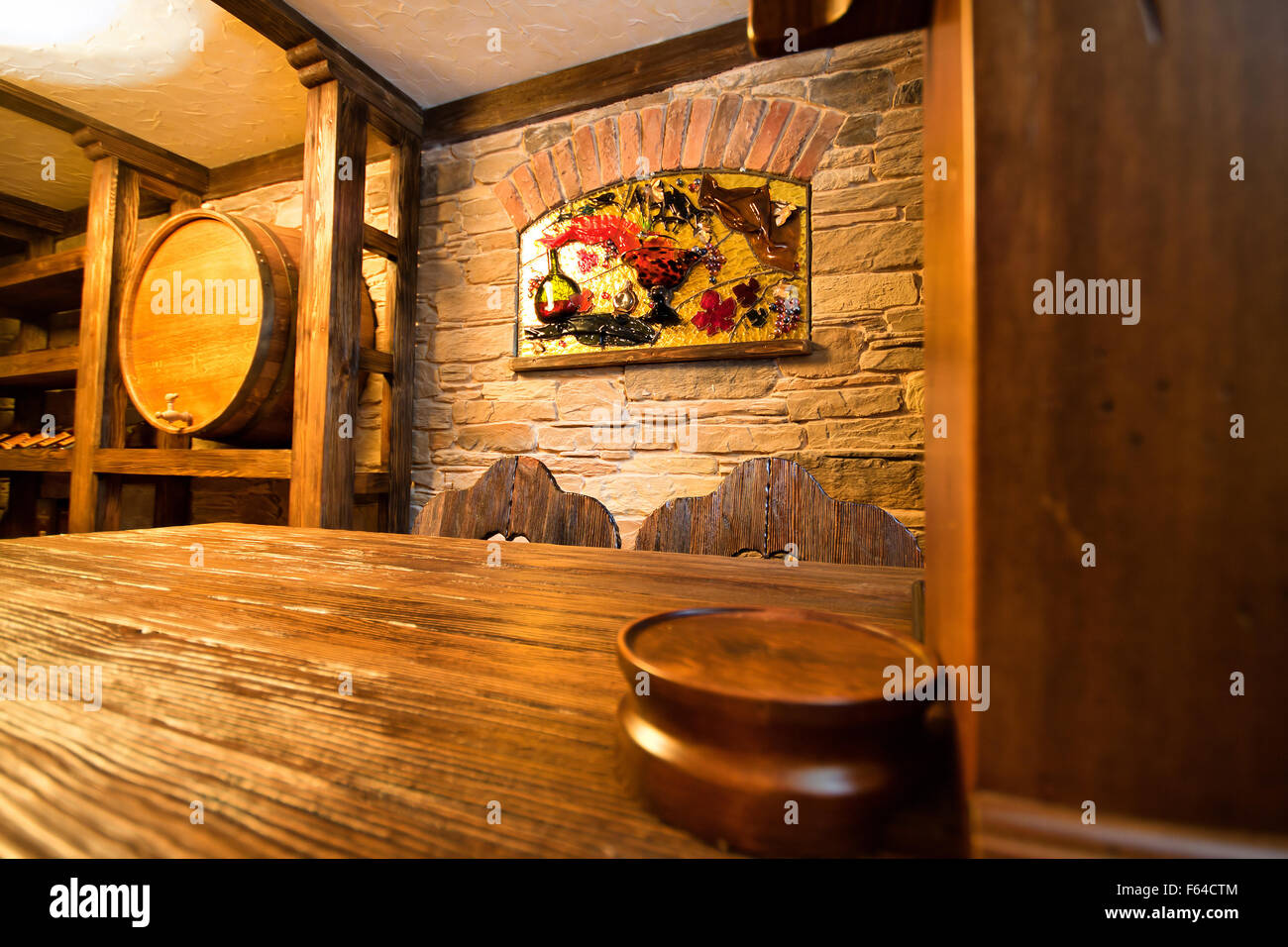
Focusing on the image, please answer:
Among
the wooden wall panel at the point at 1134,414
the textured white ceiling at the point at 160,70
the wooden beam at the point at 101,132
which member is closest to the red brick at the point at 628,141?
the textured white ceiling at the point at 160,70

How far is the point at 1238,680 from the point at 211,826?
40 cm

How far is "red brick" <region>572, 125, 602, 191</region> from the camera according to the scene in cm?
231

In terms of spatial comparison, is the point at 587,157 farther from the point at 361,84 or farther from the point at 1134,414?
the point at 1134,414

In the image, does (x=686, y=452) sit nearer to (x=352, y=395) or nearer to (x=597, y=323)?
(x=597, y=323)

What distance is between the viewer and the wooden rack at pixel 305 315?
220 centimetres

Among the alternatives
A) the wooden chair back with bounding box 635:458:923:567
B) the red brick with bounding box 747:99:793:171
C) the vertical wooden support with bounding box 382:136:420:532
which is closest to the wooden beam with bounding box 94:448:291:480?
the vertical wooden support with bounding box 382:136:420:532

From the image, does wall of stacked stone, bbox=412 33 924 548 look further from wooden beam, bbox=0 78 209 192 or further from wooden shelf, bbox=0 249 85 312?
wooden shelf, bbox=0 249 85 312

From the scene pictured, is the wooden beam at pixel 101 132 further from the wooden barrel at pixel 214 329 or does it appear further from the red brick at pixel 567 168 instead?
the red brick at pixel 567 168

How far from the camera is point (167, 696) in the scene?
1.22 feet

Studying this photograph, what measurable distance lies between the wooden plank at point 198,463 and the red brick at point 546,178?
1.43 m

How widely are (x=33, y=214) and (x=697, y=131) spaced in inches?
166

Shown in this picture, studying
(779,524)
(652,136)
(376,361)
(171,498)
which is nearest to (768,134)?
(652,136)

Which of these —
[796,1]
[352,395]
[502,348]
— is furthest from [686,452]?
[796,1]

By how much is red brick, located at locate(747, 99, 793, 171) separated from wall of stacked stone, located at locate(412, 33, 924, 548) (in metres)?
0.04
